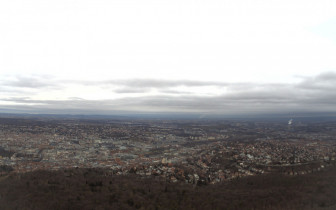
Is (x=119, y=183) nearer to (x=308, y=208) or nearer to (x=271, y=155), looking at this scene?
(x=308, y=208)

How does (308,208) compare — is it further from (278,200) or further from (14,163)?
(14,163)

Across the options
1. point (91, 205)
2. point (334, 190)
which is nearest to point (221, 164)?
point (334, 190)

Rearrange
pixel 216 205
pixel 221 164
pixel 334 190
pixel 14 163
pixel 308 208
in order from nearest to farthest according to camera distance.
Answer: pixel 308 208, pixel 216 205, pixel 334 190, pixel 221 164, pixel 14 163

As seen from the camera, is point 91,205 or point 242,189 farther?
point 242,189

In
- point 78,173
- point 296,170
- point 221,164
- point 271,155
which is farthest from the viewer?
point 271,155

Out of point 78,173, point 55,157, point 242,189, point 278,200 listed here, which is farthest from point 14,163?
point 278,200

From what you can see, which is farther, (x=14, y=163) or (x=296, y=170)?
(x=14, y=163)
